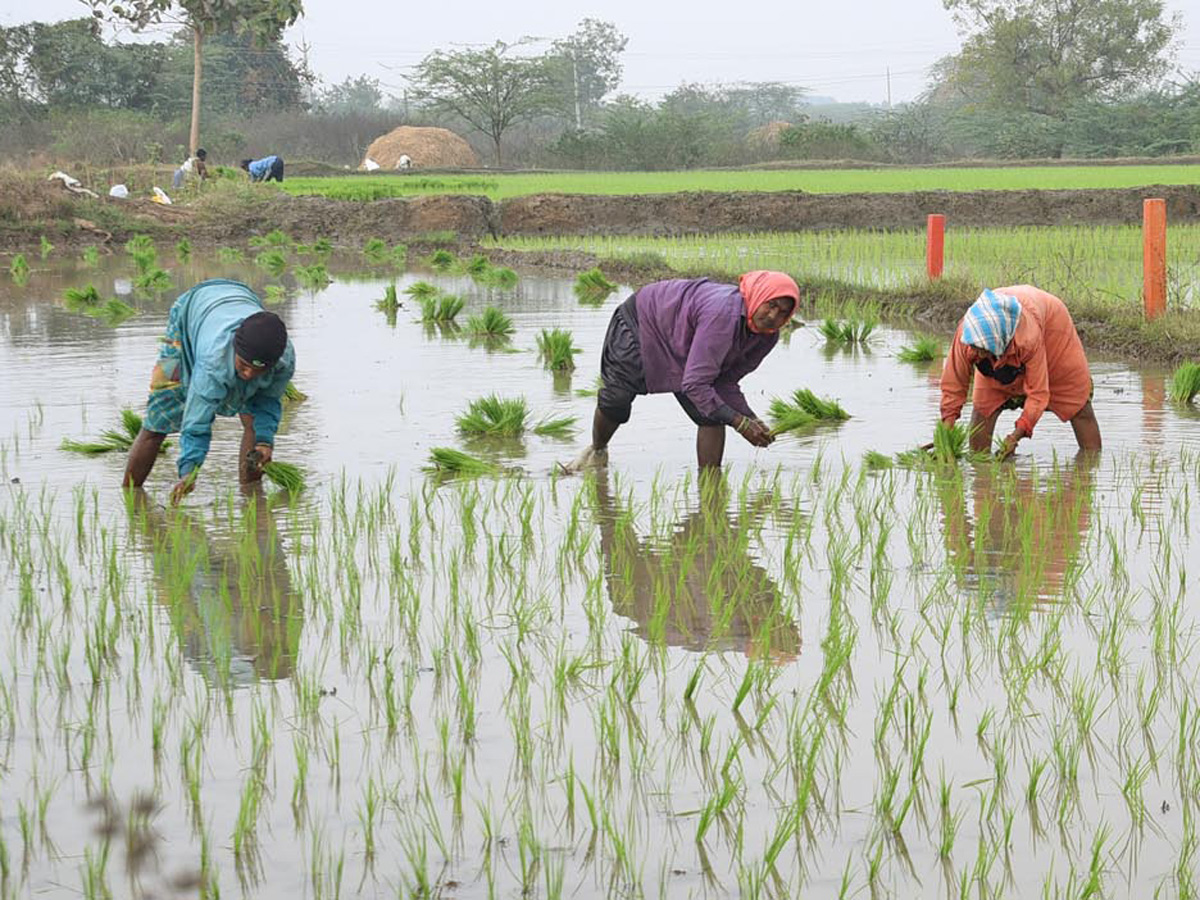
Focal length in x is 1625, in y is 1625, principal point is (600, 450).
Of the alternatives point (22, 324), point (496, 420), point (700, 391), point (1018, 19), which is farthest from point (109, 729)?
point (1018, 19)

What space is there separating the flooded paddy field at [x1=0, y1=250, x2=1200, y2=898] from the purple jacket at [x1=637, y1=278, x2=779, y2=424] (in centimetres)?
33

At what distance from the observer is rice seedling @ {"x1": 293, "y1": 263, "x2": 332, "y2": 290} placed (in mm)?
14953

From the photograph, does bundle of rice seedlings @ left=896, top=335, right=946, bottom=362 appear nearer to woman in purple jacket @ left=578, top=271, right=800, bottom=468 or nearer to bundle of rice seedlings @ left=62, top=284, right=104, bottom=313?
woman in purple jacket @ left=578, top=271, right=800, bottom=468

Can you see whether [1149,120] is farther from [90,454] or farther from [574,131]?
[90,454]

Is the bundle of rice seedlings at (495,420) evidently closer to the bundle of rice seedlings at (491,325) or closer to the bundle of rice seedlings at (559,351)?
the bundle of rice seedlings at (559,351)

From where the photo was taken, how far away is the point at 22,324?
1166 cm

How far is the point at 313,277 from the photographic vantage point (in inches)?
600

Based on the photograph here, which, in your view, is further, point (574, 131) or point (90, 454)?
point (574, 131)

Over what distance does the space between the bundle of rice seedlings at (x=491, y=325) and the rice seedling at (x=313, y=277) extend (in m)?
4.10

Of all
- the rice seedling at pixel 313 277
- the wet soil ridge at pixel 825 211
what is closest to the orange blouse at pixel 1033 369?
the rice seedling at pixel 313 277

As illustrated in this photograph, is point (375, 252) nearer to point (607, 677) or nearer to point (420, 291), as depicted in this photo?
point (420, 291)

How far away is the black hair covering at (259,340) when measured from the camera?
16.3ft

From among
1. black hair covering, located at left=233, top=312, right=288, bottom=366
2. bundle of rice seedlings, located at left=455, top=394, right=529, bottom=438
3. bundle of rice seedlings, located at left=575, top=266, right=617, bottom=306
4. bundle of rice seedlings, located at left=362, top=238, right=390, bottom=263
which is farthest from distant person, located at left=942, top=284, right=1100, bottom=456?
bundle of rice seedlings, located at left=362, top=238, right=390, bottom=263

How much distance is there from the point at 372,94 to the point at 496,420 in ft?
310
